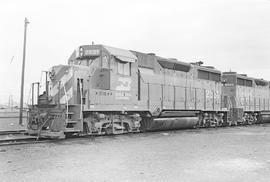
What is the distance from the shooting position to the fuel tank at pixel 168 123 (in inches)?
599

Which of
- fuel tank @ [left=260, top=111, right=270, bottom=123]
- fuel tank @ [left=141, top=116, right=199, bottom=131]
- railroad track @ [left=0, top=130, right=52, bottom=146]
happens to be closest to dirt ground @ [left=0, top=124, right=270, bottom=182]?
railroad track @ [left=0, top=130, right=52, bottom=146]

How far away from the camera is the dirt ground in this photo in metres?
5.73

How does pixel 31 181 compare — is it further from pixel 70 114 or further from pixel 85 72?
pixel 85 72

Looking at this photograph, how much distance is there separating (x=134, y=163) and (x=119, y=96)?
6.39m

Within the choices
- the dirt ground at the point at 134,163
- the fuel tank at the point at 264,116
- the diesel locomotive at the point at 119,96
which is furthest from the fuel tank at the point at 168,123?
the fuel tank at the point at 264,116

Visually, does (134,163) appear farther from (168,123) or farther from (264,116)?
(264,116)

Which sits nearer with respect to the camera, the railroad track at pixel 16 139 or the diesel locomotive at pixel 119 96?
the railroad track at pixel 16 139

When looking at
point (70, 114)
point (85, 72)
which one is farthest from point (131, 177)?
point (85, 72)

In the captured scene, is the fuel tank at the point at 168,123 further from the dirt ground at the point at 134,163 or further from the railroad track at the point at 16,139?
the railroad track at the point at 16,139

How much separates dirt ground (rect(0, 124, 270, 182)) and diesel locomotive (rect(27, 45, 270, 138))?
2.02 m

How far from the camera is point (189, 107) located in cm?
1762

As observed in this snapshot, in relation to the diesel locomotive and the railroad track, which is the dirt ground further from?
the diesel locomotive

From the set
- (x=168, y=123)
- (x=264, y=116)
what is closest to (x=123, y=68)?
(x=168, y=123)

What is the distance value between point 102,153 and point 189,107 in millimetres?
10079
